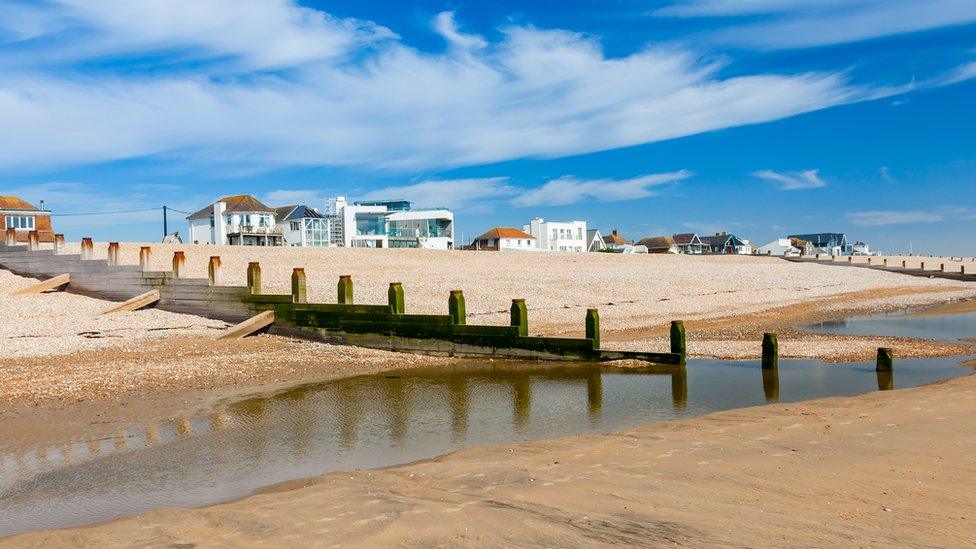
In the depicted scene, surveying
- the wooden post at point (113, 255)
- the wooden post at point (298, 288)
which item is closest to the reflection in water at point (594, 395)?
the wooden post at point (298, 288)

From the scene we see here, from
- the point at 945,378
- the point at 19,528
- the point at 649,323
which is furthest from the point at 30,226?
the point at 945,378

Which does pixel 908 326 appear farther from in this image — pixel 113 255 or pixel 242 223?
pixel 242 223

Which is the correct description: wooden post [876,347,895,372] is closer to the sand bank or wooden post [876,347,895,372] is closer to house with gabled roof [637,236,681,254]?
the sand bank

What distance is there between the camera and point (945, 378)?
14.2 m

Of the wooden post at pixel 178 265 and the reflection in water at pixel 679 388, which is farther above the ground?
the wooden post at pixel 178 265

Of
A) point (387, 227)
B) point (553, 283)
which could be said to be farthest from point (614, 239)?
point (553, 283)

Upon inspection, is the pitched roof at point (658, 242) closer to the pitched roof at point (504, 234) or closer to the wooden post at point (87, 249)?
the pitched roof at point (504, 234)

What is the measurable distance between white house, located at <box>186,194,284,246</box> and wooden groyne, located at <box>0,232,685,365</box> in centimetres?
4173

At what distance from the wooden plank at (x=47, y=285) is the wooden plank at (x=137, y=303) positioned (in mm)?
3398

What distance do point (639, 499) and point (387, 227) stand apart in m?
75.0

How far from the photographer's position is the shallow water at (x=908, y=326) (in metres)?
22.6

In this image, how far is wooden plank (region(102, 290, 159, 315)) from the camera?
823 inches

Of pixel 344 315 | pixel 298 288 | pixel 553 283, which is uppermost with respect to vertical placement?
pixel 298 288

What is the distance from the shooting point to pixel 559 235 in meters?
102
